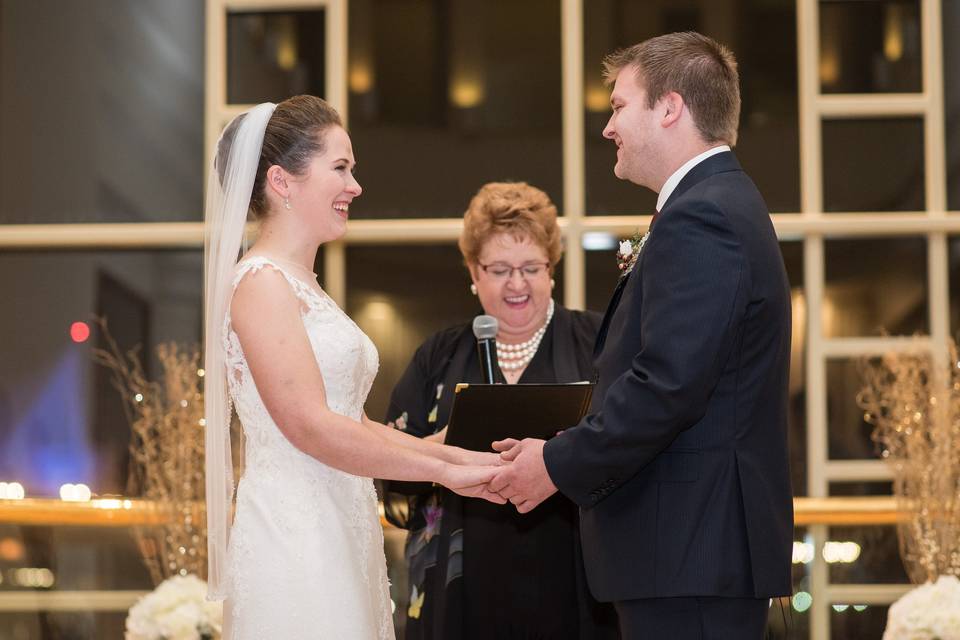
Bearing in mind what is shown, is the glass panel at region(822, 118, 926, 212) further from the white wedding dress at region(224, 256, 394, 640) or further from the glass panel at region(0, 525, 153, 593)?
the glass panel at region(0, 525, 153, 593)

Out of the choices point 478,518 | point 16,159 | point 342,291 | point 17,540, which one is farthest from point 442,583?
point 16,159

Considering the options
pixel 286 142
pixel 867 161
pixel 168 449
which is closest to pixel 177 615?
pixel 168 449

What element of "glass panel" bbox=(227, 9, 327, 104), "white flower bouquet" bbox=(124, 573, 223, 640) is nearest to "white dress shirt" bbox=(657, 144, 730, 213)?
"white flower bouquet" bbox=(124, 573, 223, 640)

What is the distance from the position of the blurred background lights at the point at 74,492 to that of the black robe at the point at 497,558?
6.79 ft

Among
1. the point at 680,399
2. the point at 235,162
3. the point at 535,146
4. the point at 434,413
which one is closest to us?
the point at 680,399

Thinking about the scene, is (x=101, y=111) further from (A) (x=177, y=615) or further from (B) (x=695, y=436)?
(B) (x=695, y=436)

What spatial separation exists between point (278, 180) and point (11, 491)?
3.10 m

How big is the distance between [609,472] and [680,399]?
0.79 feet

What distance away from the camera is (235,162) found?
2912 millimetres

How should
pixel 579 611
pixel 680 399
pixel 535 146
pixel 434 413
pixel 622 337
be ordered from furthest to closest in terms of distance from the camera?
pixel 535 146 < pixel 434 413 < pixel 579 611 < pixel 622 337 < pixel 680 399

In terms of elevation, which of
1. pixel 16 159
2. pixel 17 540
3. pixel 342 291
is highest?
pixel 16 159

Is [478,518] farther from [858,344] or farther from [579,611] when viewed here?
[858,344]

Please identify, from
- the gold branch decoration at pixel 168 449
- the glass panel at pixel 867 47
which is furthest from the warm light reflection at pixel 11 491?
the glass panel at pixel 867 47

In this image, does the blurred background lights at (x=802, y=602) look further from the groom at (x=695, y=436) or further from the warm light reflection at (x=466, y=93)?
the warm light reflection at (x=466, y=93)
